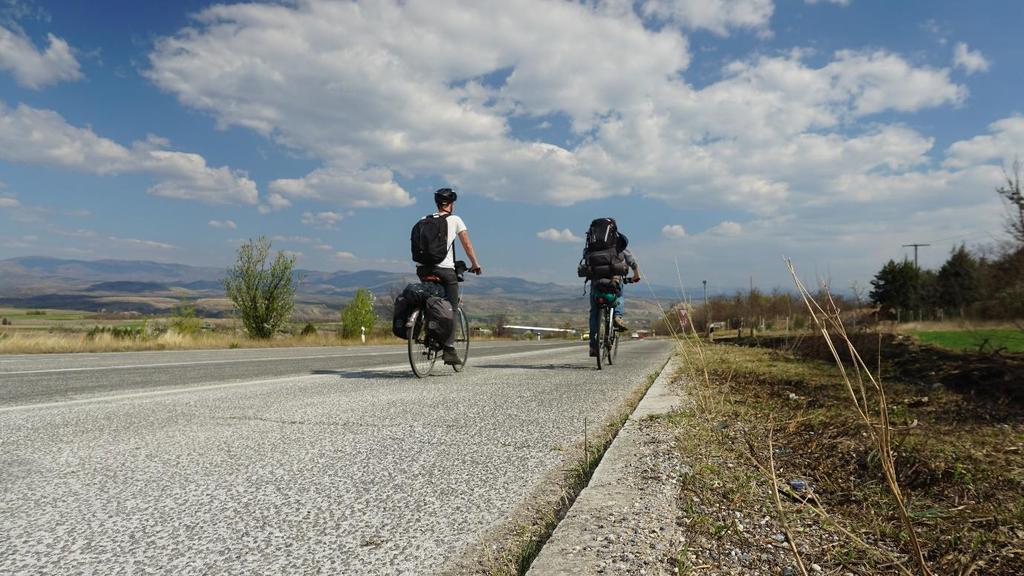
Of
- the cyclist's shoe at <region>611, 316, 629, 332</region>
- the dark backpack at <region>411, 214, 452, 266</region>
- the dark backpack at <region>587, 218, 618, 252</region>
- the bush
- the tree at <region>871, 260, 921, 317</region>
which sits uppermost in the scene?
the tree at <region>871, 260, 921, 317</region>

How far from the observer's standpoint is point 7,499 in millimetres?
2004

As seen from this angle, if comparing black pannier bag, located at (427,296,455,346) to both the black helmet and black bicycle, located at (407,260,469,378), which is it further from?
the black helmet

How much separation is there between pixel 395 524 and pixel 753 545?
1028mm

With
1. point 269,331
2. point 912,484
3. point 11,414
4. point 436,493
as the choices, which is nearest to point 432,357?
point 11,414

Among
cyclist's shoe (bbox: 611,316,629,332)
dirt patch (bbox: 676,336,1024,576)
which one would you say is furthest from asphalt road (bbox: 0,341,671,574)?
cyclist's shoe (bbox: 611,316,629,332)

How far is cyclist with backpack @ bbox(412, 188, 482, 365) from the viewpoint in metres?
6.66

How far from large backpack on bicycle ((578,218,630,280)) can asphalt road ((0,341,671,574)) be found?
11.1 ft

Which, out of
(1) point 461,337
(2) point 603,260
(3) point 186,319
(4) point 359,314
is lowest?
(3) point 186,319

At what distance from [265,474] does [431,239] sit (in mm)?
4497

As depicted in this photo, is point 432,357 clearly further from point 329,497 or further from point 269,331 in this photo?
point 269,331

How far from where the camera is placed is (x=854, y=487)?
2.02 meters

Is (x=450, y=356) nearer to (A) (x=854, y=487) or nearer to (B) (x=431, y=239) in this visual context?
(B) (x=431, y=239)

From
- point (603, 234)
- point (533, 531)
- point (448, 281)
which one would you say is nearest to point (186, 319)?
point (448, 281)

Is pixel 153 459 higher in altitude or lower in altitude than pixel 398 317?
lower
